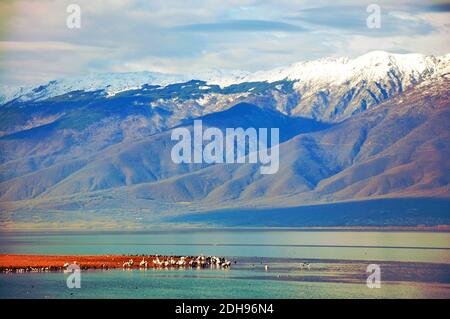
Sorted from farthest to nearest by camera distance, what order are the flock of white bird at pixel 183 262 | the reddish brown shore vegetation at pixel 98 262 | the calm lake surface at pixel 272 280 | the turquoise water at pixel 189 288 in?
the flock of white bird at pixel 183 262 < the reddish brown shore vegetation at pixel 98 262 < the calm lake surface at pixel 272 280 < the turquoise water at pixel 189 288

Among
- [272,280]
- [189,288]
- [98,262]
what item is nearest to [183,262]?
[98,262]

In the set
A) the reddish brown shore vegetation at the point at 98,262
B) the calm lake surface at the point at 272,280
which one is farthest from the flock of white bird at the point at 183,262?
the calm lake surface at the point at 272,280

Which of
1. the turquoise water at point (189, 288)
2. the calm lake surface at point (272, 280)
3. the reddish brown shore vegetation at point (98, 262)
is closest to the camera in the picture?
the turquoise water at point (189, 288)

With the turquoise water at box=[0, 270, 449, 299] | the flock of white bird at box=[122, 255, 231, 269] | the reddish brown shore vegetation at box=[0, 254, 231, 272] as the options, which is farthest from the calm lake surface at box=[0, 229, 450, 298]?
the reddish brown shore vegetation at box=[0, 254, 231, 272]

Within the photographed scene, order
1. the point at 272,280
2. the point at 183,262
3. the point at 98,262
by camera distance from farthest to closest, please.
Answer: the point at 183,262, the point at 98,262, the point at 272,280

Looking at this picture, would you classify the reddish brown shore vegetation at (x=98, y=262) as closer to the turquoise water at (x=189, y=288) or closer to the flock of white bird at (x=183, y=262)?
the flock of white bird at (x=183, y=262)

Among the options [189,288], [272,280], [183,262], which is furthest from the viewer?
[183,262]

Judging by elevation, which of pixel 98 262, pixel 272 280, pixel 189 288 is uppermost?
pixel 98 262

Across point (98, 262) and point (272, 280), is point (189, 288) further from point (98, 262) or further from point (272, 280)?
point (98, 262)
